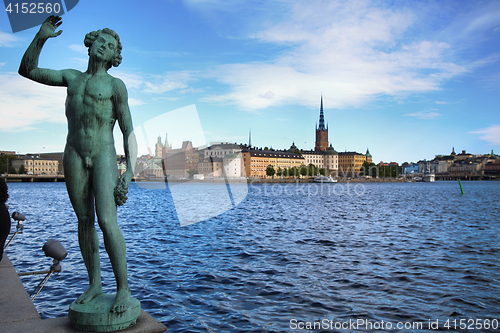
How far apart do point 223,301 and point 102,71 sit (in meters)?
6.59

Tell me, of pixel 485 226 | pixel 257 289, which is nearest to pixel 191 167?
pixel 485 226

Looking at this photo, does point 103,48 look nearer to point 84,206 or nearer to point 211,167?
point 84,206

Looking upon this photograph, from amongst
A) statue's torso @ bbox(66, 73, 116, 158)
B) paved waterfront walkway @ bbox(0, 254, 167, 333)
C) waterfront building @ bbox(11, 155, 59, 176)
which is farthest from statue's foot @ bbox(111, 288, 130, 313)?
waterfront building @ bbox(11, 155, 59, 176)

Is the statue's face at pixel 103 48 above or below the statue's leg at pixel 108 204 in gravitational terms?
above

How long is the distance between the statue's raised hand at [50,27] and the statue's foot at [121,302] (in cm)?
285

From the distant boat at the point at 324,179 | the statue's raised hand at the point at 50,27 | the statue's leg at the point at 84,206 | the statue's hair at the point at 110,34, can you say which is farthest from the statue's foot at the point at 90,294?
the distant boat at the point at 324,179

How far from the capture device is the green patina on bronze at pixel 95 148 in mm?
4199

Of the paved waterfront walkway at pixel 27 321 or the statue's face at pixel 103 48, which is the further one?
the statue's face at pixel 103 48

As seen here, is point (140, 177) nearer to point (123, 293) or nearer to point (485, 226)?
point (485, 226)

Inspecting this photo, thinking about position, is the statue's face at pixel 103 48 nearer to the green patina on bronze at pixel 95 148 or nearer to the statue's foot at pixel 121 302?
the green patina on bronze at pixel 95 148

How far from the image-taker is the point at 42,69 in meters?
4.28

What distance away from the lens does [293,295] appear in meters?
9.88

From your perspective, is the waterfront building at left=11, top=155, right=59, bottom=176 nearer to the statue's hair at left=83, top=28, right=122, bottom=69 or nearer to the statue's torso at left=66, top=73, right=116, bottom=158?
the statue's hair at left=83, top=28, right=122, bottom=69

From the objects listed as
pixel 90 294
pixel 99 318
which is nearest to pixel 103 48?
pixel 90 294
